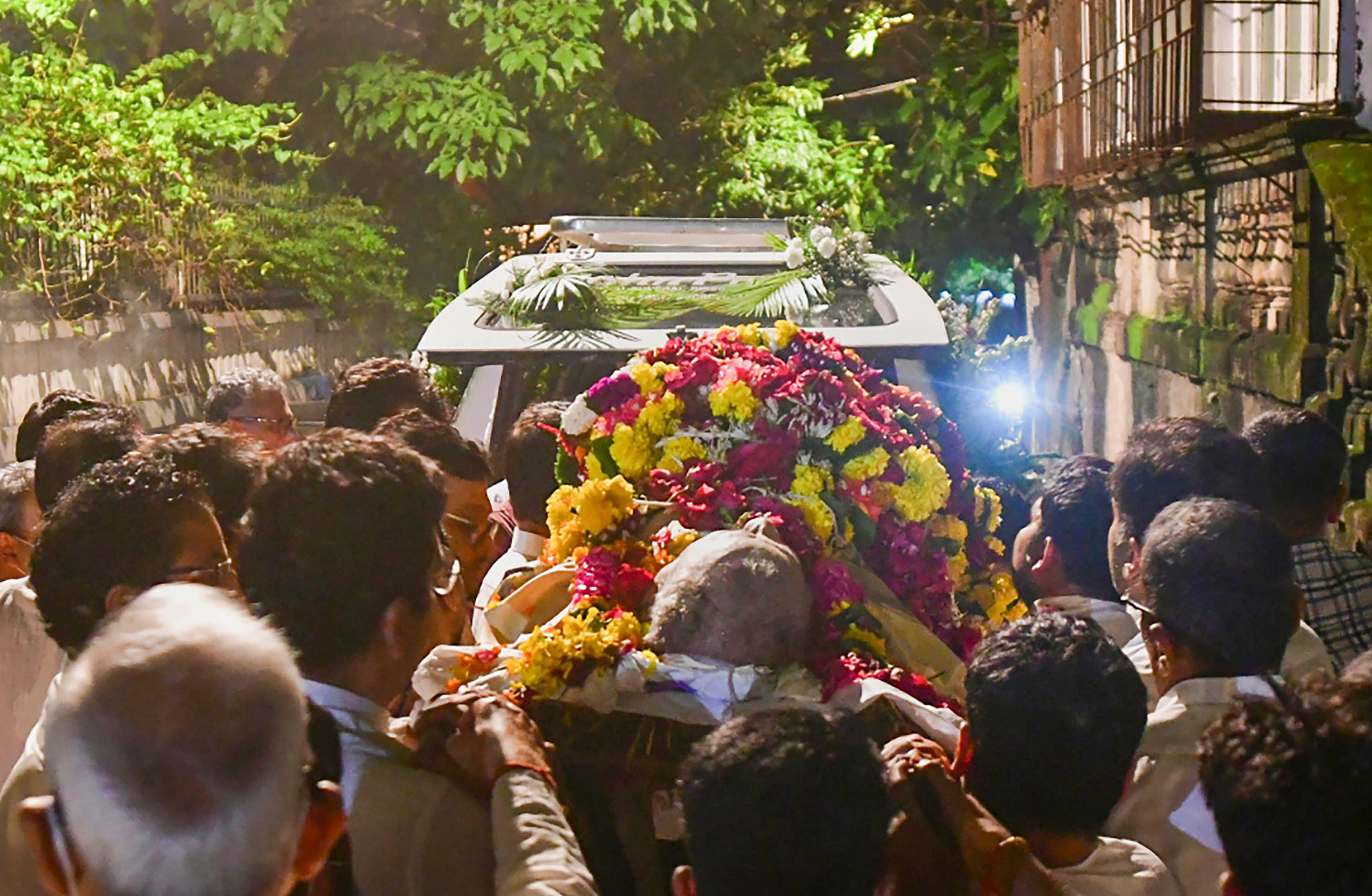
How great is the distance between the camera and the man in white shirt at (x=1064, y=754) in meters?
2.37

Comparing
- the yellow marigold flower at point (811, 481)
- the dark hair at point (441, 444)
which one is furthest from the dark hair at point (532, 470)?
the yellow marigold flower at point (811, 481)

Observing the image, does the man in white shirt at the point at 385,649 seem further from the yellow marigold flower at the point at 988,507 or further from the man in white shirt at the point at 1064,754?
the yellow marigold flower at the point at 988,507

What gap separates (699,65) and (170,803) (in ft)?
47.6

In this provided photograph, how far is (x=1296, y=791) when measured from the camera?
1.96 m

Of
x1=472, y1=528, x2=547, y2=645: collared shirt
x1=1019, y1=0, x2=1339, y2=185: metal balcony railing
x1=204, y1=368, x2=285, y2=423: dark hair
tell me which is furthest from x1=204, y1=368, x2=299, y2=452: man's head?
x1=1019, y1=0, x2=1339, y2=185: metal balcony railing

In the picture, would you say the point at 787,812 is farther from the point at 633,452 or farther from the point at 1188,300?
the point at 1188,300

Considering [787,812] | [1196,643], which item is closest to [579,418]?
[1196,643]

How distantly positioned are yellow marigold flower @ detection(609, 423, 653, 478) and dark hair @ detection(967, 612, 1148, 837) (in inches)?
69.0

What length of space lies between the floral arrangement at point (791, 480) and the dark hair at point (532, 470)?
18 centimetres

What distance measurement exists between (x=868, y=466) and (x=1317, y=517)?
48.3 inches

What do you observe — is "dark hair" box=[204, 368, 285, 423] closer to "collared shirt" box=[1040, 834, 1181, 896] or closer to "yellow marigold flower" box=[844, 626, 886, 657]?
"yellow marigold flower" box=[844, 626, 886, 657]

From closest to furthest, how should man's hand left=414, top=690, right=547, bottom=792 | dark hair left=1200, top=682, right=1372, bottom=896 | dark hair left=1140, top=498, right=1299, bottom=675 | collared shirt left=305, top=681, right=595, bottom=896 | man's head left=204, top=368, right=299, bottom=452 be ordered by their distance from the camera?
dark hair left=1200, top=682, right=1372, bottom=896, collared shirt left=305, top=681, right=595, bottom=896, man's hand left=414, top=690, right=547, bottom=792, dark hair left=1140, top=498, right=1299, bottom=675, man's head left=204, top=368, right=299, bottom=452

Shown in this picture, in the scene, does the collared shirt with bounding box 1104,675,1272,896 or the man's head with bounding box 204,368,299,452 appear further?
the man's head with bounding box 204,368,299,452

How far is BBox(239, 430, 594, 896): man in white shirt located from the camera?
87.5 inches
